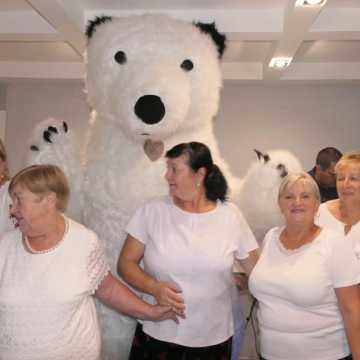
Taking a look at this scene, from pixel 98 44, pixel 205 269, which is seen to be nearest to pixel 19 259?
pixel 205 269

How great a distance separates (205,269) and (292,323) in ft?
1.01

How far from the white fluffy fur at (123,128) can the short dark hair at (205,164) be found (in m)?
0.25

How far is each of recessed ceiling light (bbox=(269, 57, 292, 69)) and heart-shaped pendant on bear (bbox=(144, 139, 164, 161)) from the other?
2090 mm

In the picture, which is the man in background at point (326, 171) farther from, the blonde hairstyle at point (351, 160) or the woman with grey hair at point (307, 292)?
the woman with grey hair at point (307, 292)

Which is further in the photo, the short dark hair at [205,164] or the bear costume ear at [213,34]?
the bear costume ear at [213,34]

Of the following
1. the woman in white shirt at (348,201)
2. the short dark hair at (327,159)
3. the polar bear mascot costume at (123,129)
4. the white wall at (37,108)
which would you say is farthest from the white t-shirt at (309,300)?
the white wall at (37,108)

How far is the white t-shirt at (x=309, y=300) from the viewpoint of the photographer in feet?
5.13

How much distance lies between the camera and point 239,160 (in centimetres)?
490

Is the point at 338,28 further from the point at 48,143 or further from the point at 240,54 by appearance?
the point at 48,143

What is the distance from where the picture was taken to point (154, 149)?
2109 millimetres

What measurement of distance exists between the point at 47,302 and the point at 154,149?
85 centimetres

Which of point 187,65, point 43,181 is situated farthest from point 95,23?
point 43,181

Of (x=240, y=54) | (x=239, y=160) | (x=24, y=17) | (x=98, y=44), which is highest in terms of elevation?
(x=240, y=54)

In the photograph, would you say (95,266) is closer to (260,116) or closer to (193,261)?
(193,261)
